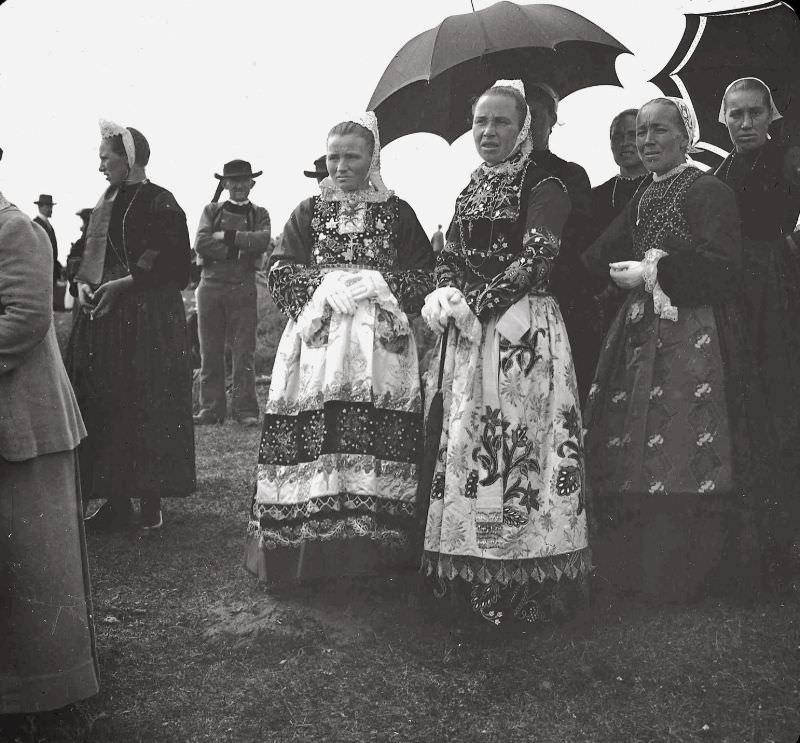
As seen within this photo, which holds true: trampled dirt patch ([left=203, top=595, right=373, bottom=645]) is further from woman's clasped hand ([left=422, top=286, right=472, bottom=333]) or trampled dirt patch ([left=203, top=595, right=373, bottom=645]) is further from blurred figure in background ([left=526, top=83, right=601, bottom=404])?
blurred figure in background ([left=526, top=83, right=601, bottom=404])

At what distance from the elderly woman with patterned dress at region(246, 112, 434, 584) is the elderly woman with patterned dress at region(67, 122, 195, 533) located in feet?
3.52

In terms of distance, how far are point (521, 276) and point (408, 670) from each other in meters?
1.47

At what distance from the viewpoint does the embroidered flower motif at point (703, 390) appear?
11.1 feet

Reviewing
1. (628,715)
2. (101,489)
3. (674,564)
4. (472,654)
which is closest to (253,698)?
(472,654)

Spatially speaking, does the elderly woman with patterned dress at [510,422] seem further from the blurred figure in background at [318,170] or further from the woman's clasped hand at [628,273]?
the blurred figure in background at [318,170]

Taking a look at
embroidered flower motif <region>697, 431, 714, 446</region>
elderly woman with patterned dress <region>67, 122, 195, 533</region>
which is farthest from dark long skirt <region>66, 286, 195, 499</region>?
embroidered flower motif <region>697, 431, 714, 446</region>

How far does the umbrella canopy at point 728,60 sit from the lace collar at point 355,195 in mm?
1380

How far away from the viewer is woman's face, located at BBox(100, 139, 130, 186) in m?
4.51

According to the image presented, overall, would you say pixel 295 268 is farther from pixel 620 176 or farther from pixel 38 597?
pixel 38 597

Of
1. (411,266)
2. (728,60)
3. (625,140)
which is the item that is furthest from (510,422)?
(728,60)

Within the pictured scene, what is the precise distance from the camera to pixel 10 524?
238 centimetres

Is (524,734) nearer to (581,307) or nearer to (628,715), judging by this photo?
(628,715)

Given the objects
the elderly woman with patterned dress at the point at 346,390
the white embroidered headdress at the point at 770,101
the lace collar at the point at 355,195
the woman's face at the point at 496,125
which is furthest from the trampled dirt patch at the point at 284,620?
the white embroidered headdress at the point at 770,101

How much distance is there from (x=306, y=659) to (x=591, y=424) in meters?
1.50
